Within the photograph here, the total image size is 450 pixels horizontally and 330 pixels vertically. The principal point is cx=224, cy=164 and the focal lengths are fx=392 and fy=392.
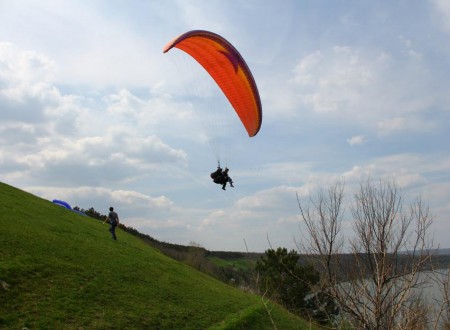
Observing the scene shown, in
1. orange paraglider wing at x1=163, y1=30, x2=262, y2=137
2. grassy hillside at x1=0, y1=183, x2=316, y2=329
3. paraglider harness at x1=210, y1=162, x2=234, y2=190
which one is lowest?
grassy hillside at x1=0, y1=183, x2=316, y2=329

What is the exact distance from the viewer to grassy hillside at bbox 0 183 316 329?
12.6 metres

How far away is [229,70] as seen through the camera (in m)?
14.7

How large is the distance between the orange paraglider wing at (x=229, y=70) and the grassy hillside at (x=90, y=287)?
8.59m

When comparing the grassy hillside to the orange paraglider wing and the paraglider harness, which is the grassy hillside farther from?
the orange paraglider wing

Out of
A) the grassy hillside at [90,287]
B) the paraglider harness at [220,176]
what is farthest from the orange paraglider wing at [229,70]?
the grassy hillside at [90,287]

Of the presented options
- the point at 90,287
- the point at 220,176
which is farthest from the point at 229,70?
the point at 90,287

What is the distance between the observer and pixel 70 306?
13109mm

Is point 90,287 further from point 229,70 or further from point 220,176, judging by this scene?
point 229,70

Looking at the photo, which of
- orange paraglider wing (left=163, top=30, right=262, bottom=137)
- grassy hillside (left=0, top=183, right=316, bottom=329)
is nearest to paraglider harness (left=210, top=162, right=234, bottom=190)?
orange paraglider wing (left=163, top=30, right=262, bottom=137)

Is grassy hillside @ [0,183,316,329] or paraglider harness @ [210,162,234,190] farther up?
paraglider harness @ [210,162,234,190]

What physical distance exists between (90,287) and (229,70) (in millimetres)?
9943

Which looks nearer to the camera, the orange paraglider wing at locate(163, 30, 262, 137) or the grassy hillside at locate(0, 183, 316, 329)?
the grassy hillside at locate(0, 183, 316, 329)

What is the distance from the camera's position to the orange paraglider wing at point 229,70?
14.0m

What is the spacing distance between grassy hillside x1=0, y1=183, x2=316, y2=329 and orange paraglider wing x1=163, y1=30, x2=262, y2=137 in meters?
8.59
